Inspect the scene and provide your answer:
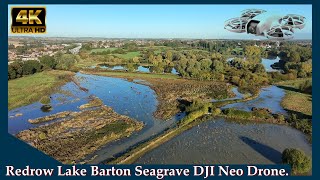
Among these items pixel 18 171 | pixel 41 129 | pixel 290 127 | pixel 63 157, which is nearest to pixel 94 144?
pixel 63 157

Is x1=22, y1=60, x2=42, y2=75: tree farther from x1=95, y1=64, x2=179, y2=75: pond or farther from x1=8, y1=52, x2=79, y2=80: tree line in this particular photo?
x1=95, y1=64, x2=179, y2=75: pond

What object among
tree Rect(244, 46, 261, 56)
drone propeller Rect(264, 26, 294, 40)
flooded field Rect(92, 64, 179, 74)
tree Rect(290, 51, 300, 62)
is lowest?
flooded field Rect(92, 64, 179, 74)

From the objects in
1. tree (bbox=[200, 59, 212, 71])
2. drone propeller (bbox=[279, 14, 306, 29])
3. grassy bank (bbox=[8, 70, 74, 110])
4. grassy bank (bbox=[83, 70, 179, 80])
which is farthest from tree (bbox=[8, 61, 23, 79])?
drone propeller (bbox=[279, 14, 306, 29])

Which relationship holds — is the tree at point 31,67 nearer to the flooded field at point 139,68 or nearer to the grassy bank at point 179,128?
the grassy bank at point 179,128

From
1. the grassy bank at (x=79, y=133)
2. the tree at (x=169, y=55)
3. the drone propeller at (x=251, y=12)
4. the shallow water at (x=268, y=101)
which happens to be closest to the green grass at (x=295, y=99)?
the shallow water at (x=268, y=101)

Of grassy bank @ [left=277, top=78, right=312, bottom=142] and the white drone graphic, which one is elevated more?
the white drone graphic

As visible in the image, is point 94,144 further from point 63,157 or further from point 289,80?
point 289,80
